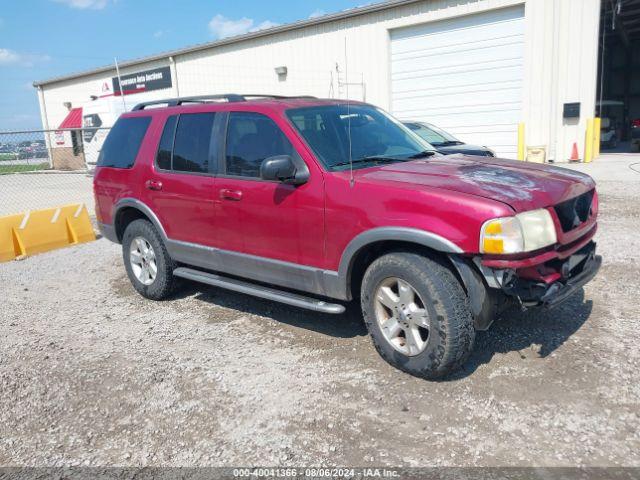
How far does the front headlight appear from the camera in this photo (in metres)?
3.23

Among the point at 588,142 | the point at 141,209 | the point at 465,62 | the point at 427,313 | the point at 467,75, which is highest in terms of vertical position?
the point at 465,62

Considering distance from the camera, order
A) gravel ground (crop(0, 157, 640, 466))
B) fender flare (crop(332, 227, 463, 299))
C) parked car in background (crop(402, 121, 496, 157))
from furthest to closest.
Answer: parked car in background (crop(402, 121, 496, 157)) → fender flare (crop(332, 227, 463, 299)) → gravel ground (crop(0, 157, 640, 466))

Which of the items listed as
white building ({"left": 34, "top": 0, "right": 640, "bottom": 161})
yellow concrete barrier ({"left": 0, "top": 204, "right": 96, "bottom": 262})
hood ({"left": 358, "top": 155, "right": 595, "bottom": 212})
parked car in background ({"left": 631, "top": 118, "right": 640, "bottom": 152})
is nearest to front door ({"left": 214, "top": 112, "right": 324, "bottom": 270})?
hood ({"left": 358, "top": 155, "right": 595, "bottom": 212})

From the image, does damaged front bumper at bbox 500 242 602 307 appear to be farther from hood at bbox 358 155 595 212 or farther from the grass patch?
the grass patch

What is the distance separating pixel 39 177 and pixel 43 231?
16994 millimetres

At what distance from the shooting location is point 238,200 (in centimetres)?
454

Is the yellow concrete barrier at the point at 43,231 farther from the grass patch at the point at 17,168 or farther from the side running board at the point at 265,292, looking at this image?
the grass patch at the point at 17,168

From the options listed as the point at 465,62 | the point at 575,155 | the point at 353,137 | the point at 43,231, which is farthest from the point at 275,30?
the point at 353,137

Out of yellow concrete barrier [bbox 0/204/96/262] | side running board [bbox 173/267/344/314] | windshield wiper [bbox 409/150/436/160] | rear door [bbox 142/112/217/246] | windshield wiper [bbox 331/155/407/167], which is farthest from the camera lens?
yellow concrete barrier [bbox 0/204/96/262]

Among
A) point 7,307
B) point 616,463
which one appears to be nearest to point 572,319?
point 616,463

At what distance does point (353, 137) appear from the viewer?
4.50 metres

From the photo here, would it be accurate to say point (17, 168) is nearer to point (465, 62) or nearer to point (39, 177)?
point (39, 177)

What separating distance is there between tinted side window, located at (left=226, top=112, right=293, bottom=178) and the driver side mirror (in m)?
0.28

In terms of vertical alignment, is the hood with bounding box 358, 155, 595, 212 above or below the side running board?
above
